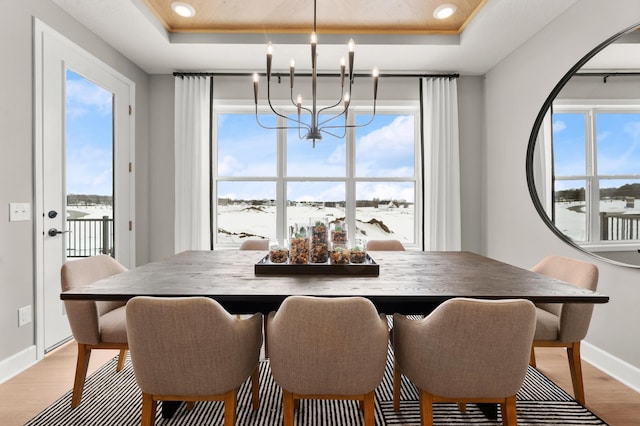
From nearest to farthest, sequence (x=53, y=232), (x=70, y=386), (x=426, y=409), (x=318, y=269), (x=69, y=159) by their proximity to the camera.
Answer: (x=426, y=409) < (x=318, y=269) < (x=70, y=386) < (x=53, y=232) < (x=69, y=159)

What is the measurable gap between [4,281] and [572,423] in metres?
3.33

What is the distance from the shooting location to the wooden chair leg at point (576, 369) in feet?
6.14

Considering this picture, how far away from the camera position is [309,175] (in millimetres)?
4168

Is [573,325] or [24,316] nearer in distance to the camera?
[573,325]

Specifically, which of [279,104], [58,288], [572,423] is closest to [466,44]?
[279,104]

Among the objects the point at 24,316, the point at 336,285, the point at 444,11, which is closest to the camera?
the point at 336,285

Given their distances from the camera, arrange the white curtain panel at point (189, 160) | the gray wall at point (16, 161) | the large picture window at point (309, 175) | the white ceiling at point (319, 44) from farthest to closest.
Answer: the large picture window at point (309, 175) → the white curtain panel at point (189, 160) → the white ceiling at point (319, 44) → the gray wall at point (16, 161)

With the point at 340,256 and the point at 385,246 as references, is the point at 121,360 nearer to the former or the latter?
the point at 340,256

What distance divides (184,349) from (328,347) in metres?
0.52

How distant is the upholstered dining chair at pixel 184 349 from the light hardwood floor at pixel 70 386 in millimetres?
1067

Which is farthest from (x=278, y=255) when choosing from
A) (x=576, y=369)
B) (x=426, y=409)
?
(x=576, y=369)

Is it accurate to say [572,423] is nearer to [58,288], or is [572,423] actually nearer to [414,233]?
[414,233]

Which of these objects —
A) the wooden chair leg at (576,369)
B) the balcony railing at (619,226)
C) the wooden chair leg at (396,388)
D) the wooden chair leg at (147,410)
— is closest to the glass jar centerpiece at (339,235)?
the wooden chair leg at (396,388)

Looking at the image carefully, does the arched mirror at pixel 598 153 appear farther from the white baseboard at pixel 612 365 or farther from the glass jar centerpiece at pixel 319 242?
the glass jar centerpiece at pixel 319 242
